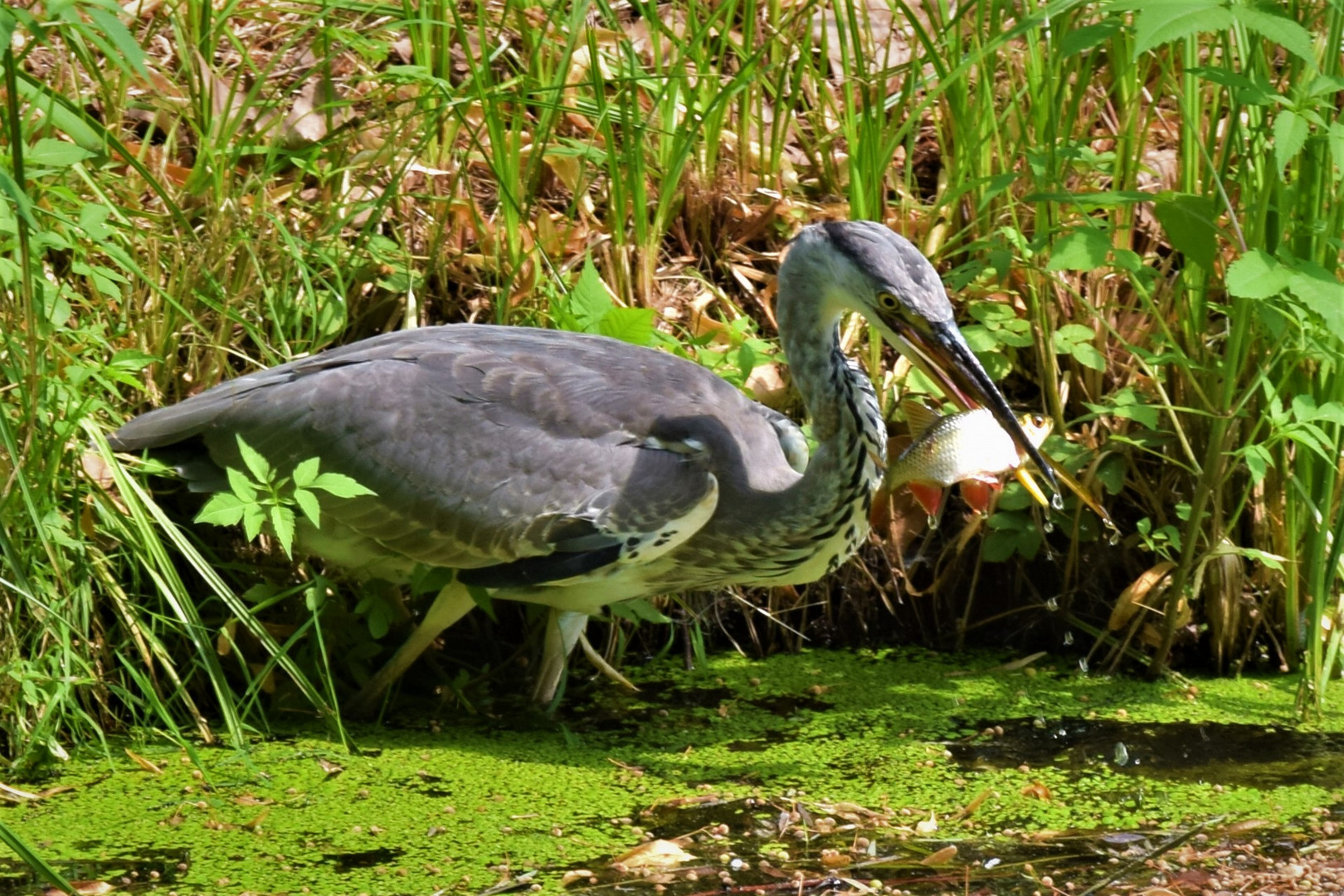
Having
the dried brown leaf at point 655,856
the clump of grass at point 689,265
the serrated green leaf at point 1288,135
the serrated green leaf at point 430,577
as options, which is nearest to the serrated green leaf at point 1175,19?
the clump of grass at point 689,265

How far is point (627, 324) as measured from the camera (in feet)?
13.3

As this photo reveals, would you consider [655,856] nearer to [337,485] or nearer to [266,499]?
[337,485]

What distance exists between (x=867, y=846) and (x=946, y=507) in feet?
4.46

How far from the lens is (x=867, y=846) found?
10.3 feet

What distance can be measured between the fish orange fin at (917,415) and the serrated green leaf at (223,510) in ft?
5.35

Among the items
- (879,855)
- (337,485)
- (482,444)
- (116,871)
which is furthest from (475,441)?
(879,855)

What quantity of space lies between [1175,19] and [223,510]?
2.05 metres

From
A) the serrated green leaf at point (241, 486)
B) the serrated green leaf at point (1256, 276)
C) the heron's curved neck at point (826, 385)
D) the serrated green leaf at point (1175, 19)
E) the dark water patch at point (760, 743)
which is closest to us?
the serrated green leaf at point (1175, 19)

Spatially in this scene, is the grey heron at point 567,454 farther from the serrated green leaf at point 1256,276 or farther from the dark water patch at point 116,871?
the dark water patch at point 116,871

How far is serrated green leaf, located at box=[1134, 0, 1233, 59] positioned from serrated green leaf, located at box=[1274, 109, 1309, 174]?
0.27m

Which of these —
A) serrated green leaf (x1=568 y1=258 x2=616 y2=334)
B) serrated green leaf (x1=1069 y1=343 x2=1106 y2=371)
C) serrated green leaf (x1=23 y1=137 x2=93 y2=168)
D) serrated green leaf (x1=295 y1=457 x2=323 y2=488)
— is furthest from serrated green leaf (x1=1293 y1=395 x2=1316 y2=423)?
serrated green leaf (x1=23 y1=137 x2=93 y2=168)

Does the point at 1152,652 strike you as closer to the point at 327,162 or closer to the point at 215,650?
the point at 215,650

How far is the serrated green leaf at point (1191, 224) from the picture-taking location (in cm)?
353

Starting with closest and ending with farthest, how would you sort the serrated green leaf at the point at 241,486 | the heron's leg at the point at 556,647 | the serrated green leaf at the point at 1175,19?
the serrated green leaf at the point at 1175,19, the serrated green leaf at the point at 241,486, the heron's leg at the point at 556,647
